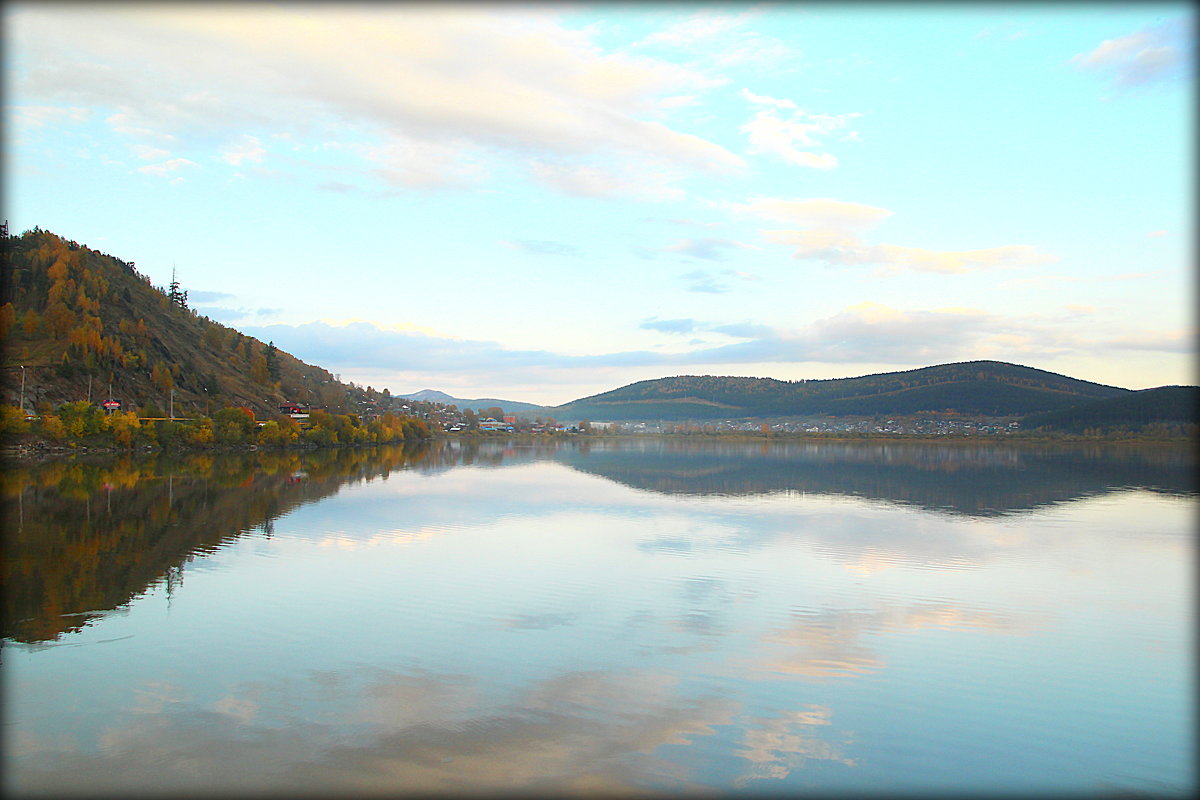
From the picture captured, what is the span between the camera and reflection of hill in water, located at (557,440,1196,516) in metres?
49.9

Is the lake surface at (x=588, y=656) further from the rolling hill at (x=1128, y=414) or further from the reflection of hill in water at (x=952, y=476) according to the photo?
the rolling hill at (x=1128, y=414)

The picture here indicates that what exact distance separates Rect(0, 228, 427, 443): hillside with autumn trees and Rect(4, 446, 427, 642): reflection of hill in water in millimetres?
25640

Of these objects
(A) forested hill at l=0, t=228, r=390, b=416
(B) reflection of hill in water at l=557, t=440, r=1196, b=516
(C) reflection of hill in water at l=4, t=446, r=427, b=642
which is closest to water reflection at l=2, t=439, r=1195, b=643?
(C) reflection of hill in water at l=4, t=446, r=427, b=642

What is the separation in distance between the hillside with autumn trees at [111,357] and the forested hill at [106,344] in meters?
0.18

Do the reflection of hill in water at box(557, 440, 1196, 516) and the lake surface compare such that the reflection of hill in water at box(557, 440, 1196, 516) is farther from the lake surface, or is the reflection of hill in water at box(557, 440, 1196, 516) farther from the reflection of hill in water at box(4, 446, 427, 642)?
the reflection of hill in water at box(4, 446, 427, 642)

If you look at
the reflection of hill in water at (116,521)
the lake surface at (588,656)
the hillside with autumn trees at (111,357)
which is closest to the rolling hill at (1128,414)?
the lake surface at (588,656)

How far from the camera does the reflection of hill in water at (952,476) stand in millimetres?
49906

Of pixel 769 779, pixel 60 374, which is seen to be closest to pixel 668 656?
pixel 769 779

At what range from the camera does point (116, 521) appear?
103ft

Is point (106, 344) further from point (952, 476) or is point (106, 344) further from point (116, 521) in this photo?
point (952, 476)

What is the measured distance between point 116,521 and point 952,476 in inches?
2510

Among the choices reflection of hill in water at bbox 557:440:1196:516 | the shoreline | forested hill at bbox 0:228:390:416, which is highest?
forested hill at bbox 0:228:390:416

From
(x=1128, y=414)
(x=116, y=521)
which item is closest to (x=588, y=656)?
(x=116, y=521)

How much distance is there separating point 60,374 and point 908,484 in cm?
9513
